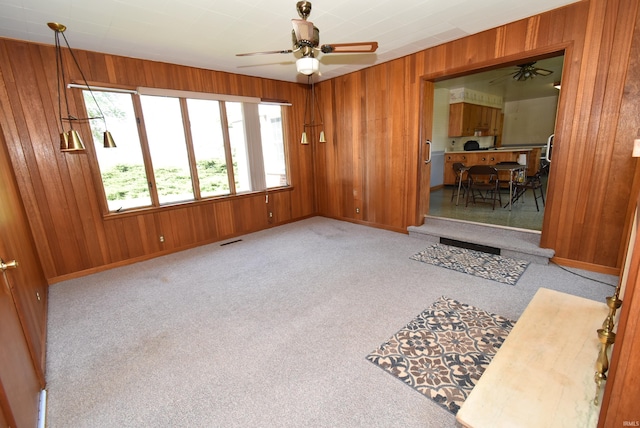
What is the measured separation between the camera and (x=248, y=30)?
9.83ft

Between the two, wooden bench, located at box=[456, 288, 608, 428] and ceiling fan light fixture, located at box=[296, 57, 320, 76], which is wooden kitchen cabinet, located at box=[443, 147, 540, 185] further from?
ceiling fan light fixture, located at box=[296, 57, 320, 76]

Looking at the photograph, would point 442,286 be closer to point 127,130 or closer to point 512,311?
point 512,311

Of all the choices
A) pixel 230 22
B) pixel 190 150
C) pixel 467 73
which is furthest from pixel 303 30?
pixel 190 150

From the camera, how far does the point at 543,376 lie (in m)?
1.28

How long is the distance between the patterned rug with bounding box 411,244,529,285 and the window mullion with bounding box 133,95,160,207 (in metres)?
3.68

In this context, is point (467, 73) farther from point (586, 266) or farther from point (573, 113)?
point (586, 266)

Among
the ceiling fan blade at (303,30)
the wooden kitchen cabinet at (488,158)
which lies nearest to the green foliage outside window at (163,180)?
the ceiling fan blade at (303,30)

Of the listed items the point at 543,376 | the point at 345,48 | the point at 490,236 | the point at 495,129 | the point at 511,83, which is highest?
the point at 511,83

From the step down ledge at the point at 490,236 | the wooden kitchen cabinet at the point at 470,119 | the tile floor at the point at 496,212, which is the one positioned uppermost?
the wooden kitchen cabinet at the point at 470,119

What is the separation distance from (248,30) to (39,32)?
205cm

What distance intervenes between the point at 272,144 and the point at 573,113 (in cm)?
429

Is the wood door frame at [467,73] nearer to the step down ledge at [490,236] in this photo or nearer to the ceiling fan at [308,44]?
the step down ledge at [490,236]

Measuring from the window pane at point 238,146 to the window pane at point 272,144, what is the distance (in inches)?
14.9

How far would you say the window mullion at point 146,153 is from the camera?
3.71 m
